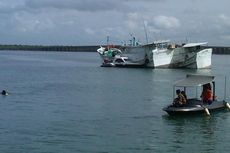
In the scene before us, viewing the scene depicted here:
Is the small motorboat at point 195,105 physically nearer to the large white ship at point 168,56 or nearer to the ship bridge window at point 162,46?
the large white ship at point 168,56

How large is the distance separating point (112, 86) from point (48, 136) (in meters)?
39.7

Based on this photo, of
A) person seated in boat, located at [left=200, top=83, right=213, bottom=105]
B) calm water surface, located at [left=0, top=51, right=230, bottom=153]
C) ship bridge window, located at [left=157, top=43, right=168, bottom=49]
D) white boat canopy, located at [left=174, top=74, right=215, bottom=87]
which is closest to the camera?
calm water surface, located at [left=0, top=51, right=230, bottom=153]

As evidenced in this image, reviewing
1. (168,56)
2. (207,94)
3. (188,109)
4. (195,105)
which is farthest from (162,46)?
(188,109)

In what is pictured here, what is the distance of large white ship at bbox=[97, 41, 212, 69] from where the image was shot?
11500cm

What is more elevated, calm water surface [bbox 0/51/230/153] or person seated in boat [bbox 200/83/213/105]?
person seated in boat [bbox 200/83/213/105]

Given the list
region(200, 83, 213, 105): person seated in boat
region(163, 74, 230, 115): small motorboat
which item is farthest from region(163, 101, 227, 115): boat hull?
region(200, 83, 213, 105): person seated in boat

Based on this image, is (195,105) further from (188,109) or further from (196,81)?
(196,81)

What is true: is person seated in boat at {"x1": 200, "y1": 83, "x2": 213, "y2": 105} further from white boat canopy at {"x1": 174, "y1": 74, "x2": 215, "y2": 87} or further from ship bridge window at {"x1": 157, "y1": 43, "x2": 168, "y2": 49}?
ship bridge window at {"x1": 157, "y1": 43, "x2": 168, "y2": 49}

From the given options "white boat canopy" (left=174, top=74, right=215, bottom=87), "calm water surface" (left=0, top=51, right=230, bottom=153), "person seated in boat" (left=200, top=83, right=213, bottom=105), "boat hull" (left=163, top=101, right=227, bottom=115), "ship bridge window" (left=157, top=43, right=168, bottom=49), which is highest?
"ship bridge window" (left=157, top=43, right=168, bottom=49)

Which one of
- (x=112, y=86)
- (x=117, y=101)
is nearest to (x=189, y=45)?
(x=112, y=86)

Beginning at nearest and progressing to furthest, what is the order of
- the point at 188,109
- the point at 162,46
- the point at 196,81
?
the point at 188,109 → the point at 196,81 → the point at 162,46

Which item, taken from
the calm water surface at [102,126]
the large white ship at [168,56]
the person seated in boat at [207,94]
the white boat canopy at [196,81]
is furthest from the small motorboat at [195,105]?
the large white ship at [168,56]

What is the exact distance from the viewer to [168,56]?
382ft

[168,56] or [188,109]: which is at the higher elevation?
[168,56]
